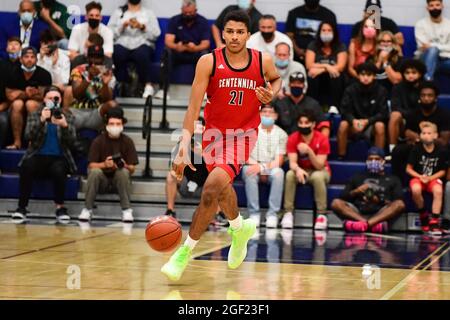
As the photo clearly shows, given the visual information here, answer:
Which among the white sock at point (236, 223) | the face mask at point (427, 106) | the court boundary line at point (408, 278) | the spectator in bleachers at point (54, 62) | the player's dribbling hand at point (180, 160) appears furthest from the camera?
the spectator in bleachers at point (54, 62)

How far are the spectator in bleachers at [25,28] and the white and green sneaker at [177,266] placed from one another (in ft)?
30.6

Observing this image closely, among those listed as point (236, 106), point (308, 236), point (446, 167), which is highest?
point (236, 106)

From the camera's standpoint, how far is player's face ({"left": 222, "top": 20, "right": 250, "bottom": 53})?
8047 millimetres

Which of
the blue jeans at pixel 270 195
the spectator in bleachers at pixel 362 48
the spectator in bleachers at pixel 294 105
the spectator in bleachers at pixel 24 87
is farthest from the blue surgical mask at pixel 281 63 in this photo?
the spectator in bleachers at pixel 24 87

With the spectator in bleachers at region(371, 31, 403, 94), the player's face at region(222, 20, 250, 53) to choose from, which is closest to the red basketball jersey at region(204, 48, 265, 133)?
the player's face at region(222, 20, 250, 53)

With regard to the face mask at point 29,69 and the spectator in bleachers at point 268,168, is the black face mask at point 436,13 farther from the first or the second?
the face mask at point 29,69

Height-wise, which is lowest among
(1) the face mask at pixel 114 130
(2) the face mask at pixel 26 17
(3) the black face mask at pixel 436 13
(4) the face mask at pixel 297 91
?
(1) the face mask at pixel 114 130

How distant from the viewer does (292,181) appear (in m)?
13.7

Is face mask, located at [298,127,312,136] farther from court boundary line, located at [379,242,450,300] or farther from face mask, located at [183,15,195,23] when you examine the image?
face mask, located at [183,15,195,23]

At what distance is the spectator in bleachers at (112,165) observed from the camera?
44.4 feet

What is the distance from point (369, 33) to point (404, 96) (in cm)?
136

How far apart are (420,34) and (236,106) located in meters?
8.42
